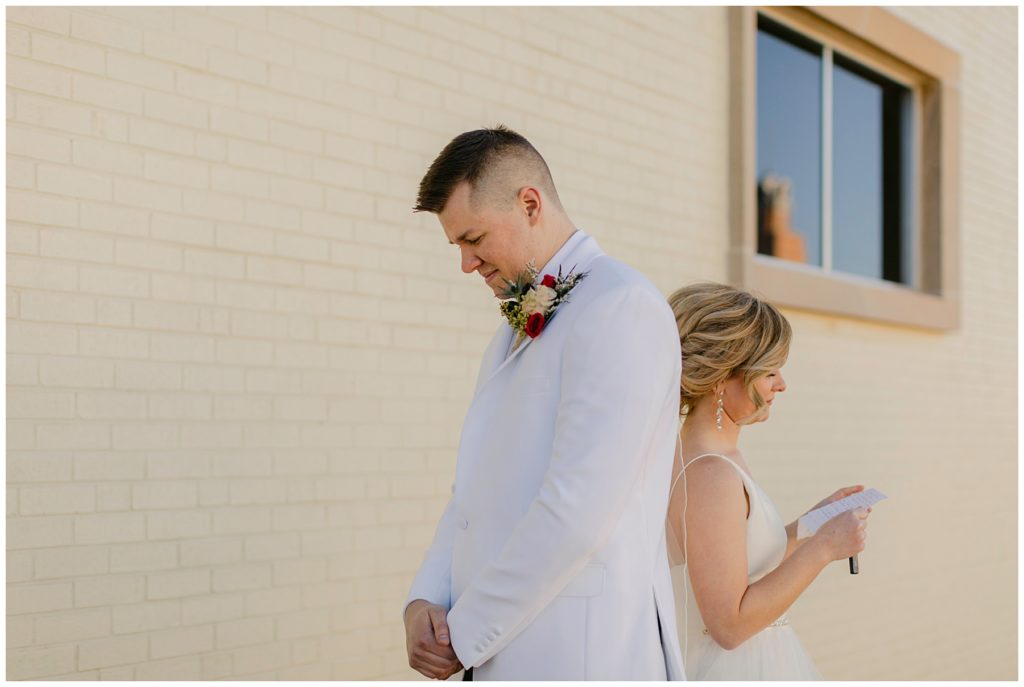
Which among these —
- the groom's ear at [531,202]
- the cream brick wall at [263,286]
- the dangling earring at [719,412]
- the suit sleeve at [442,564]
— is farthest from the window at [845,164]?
the groom's ear at [531,202]

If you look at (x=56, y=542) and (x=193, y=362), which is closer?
(x=56, y=542)

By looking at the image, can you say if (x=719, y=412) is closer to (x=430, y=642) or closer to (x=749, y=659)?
(x=749, y=659)

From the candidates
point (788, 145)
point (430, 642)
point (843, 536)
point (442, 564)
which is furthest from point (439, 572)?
point (788, 145)

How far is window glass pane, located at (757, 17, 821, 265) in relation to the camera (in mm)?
7179

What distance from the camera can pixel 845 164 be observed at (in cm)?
802

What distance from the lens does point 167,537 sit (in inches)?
161

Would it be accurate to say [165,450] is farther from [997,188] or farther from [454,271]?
[997,188]

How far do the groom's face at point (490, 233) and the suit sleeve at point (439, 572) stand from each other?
1.84 feet

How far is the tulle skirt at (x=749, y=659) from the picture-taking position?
3176mm

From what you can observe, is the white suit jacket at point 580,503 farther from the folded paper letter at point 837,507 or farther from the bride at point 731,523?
the folded paper letter at point 837,507

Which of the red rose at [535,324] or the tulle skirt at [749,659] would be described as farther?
the tulle skirt at [749,659]

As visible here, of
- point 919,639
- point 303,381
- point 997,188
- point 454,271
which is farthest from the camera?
point 997,188

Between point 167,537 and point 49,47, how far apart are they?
1651mm

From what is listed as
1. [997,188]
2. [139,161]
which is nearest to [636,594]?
[139,161]
